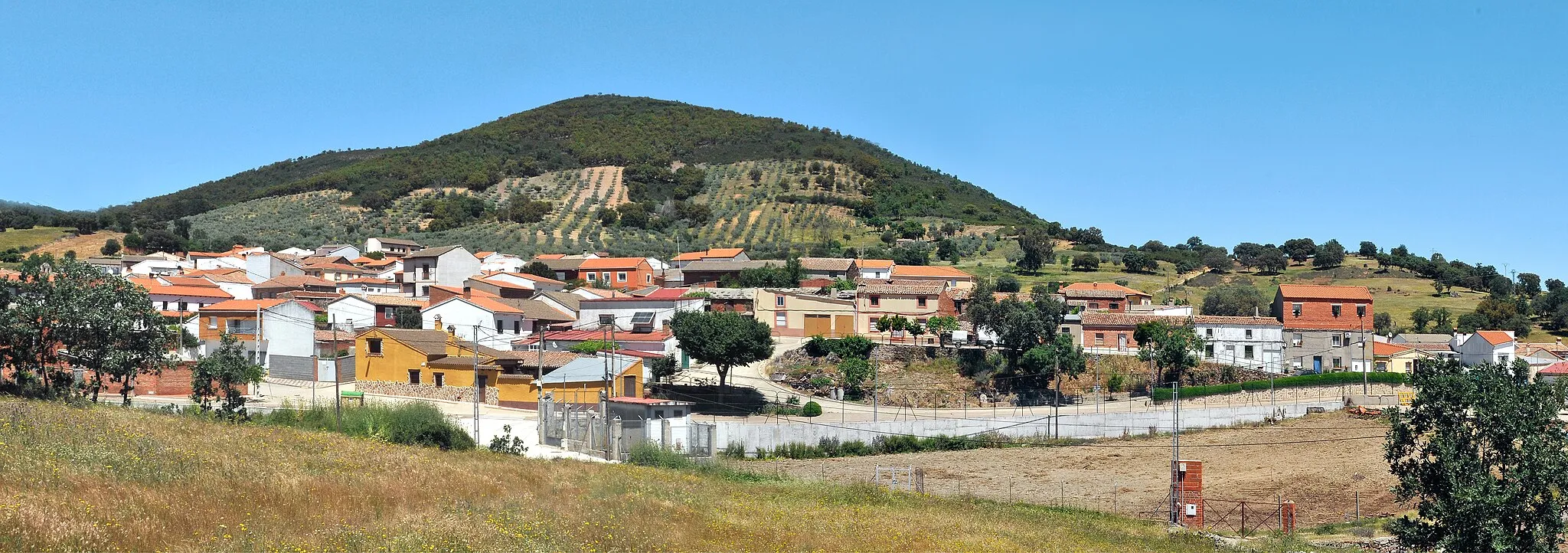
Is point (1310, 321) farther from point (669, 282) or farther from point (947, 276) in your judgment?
point (669, 282)

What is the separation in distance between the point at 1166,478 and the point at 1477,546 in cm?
1727

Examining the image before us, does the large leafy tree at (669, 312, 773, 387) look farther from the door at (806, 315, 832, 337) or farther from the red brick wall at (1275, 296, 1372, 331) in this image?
the red brick wall at (1275, 296, 1372, 331)

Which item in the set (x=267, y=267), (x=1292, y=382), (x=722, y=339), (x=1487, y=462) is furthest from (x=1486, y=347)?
(x=267, y=267)

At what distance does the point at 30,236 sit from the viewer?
10731 cm

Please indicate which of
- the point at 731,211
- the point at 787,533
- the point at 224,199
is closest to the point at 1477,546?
the point at 787,533

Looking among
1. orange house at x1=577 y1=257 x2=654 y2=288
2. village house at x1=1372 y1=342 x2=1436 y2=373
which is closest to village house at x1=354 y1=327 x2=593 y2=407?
orange house at x1=577 y1=257 x2=654 y2=288

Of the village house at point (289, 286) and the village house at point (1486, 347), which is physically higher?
the village house at point (289, 286)

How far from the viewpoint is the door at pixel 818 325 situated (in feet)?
210

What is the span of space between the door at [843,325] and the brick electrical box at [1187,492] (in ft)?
111

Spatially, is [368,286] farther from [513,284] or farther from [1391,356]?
[1391,356]

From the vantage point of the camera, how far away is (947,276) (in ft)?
276

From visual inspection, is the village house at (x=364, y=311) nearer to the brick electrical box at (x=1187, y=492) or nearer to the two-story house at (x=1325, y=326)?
the brick electrical box at (x=1187, y=492)

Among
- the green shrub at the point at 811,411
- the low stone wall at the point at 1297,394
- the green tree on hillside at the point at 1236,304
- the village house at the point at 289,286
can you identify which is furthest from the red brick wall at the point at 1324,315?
the village house at the point at 289,286

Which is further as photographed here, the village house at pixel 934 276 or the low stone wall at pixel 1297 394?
the village house at pixel 934 276
